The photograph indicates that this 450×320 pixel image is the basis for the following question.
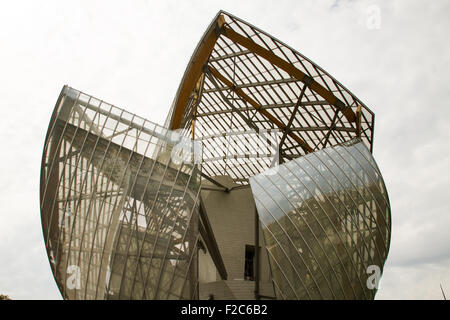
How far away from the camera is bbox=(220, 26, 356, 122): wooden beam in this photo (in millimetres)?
23953

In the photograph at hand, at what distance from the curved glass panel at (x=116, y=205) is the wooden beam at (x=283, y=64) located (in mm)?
8692

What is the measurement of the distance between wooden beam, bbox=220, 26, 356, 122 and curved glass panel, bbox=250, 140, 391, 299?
3.97 meters

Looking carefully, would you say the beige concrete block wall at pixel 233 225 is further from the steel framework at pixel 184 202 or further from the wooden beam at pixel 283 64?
the wooden beam at pixel 283 64

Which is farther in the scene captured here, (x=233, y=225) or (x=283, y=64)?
(x=233, y=225)

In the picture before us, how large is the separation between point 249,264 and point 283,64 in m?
16.0

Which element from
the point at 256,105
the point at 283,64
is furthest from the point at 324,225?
the point at 256,105

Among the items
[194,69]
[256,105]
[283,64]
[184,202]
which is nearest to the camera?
[184,202]

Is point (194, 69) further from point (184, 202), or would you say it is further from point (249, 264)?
point (249, 264)

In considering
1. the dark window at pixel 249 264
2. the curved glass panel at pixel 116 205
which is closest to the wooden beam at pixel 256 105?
the dark window at pixel 249 264

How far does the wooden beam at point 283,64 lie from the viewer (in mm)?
23953

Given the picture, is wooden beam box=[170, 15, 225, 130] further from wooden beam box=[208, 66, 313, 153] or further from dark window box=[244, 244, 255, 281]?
dark window box=[244, 244, 255, 281]

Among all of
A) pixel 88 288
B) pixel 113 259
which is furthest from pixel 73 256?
pixel 113 259

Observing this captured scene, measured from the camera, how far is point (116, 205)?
59.0ft

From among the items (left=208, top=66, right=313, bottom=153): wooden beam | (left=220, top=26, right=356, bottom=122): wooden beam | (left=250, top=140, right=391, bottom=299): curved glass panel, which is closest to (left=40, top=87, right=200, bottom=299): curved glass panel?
(left=250, top=140, right=391, bottom=299): curved glass panel
